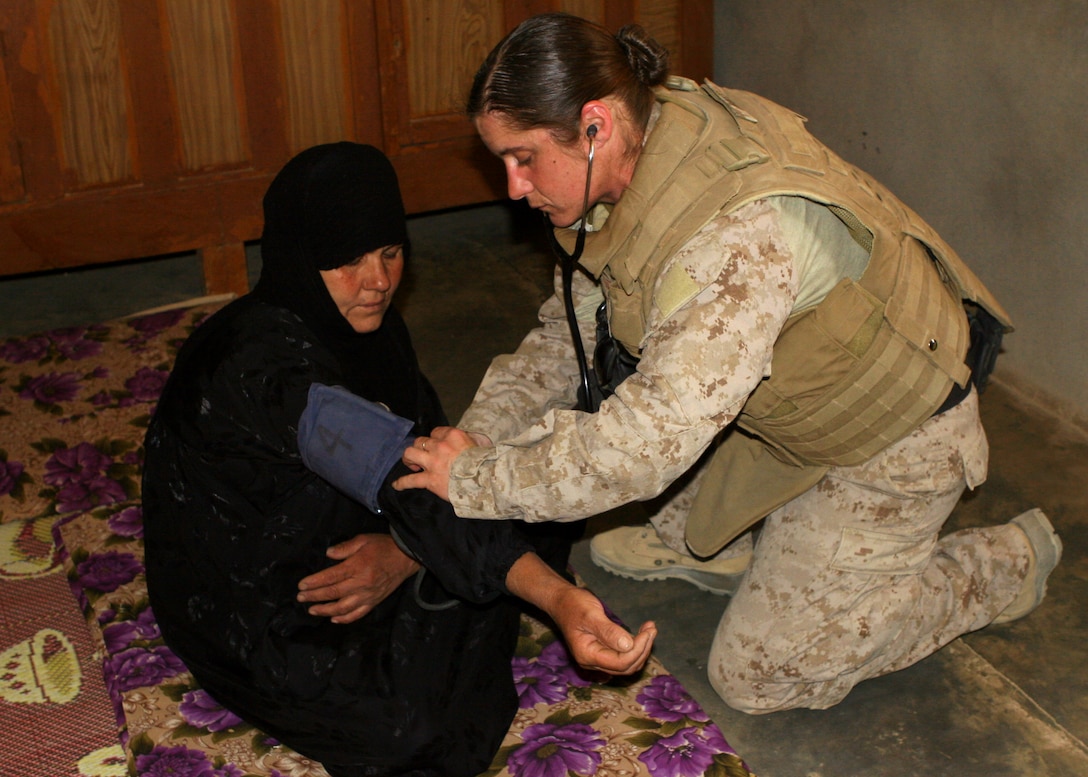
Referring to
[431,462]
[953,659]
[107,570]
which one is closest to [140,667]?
[107,570]

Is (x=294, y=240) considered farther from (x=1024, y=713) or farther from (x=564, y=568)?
(x=1024, y=713)

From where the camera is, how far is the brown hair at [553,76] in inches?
66.9

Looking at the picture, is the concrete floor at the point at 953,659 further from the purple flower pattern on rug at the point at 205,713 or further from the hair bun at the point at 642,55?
the hair bun at the point at 642,55

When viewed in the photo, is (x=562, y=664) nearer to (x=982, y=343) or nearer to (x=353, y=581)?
(x=353, y=581)

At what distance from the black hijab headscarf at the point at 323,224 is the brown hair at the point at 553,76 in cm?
29

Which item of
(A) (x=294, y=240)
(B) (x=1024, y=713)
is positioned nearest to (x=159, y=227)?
(A) (x=294, y=240)

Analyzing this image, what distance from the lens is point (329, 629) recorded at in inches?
79.5

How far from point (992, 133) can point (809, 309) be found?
1.51m

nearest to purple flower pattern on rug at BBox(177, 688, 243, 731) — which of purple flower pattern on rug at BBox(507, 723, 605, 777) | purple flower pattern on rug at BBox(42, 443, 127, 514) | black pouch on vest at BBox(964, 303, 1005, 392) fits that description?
purple flower pattern on rug at BBox(507, 723, 605, 777)

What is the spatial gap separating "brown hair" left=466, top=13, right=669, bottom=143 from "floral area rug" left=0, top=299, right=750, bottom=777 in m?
1.04

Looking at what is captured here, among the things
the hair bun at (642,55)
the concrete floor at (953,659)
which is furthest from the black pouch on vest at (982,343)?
the hair bun at (642,55)

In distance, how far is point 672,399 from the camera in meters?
1.65

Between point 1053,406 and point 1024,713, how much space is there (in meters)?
1.20

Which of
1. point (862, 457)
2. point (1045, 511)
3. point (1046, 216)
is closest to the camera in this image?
point (862, 457)
